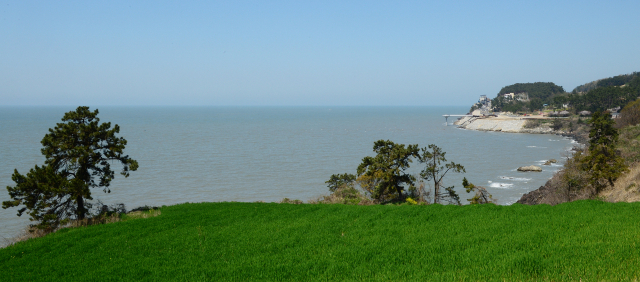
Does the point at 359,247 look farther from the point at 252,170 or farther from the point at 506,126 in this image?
the point at 506,126

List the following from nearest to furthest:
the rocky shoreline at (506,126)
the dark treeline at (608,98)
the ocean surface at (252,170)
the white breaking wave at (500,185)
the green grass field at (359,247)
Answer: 1. the green grass field at (359,247)
2. the ocean surface at (252,170)
3. the white breaking wave at (500,185)
4. the rocky shoreline at (506,126)
5. the dark treeline at (608,98)

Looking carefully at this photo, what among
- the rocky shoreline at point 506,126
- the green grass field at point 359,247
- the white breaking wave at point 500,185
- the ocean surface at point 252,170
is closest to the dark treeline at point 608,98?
the rocky shoreline at point 506,126

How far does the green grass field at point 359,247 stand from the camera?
10.1 metres

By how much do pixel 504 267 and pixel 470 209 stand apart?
7801 mm

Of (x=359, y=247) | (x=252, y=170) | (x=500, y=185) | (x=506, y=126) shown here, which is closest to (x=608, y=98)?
(x=506, y=126)

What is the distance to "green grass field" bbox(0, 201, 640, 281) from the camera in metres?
10.1

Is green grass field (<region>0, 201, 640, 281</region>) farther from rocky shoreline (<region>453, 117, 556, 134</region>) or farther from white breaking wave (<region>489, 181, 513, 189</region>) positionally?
rocky shoreline (<region>453, 117, 556, 134</region>)

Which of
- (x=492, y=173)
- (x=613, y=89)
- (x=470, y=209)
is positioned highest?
(x=613, y=89)

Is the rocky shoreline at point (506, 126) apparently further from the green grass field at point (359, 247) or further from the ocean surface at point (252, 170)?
the green grass field at point (359, 247)

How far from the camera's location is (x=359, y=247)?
1267 centimetres

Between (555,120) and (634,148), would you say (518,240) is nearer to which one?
(634,148)

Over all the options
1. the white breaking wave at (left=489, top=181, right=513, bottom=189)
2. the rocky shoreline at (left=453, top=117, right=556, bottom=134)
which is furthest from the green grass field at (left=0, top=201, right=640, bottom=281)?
the rocky shoreline at (left=453, top=117, right=556, bottom=134)

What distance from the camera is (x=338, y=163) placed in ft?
165

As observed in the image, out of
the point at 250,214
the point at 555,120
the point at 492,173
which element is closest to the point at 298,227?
the point at 250,214
